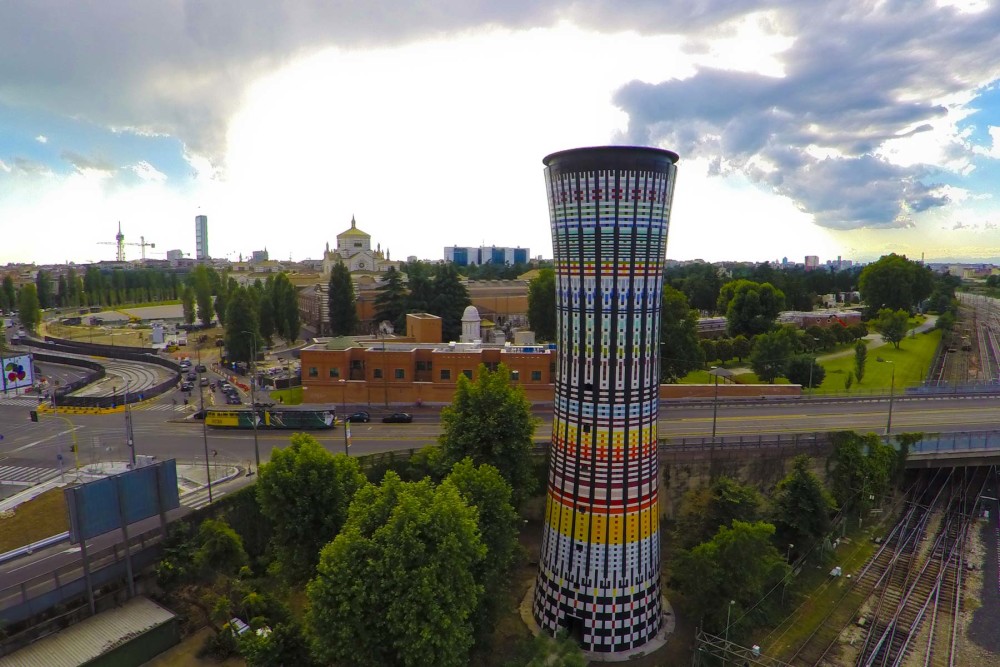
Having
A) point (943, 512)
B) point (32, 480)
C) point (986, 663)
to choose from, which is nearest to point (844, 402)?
point (943, 512)

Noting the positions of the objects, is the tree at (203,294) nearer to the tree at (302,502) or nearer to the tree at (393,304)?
the tree at (393,304)

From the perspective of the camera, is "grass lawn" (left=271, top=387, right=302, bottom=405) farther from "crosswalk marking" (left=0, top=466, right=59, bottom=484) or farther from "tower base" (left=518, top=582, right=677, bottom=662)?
"tower base" (left=518, top=582, right=677, bottom=662)

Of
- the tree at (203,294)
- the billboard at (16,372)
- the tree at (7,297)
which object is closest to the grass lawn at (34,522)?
the billboard at (16,372)

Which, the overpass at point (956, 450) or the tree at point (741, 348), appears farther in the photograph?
the tree at point (741, 348)

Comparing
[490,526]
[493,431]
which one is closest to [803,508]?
[493,431]

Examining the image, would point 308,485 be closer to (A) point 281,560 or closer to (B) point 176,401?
(A) point 281,560

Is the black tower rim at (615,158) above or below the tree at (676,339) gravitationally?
above

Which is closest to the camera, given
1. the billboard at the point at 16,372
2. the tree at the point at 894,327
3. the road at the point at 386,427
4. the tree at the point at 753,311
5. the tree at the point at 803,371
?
the road at the point at 386,427

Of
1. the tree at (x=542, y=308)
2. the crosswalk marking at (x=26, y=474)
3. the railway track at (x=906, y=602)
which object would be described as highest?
the tree at (x=542, y=308)

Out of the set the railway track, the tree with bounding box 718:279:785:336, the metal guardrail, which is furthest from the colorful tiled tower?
the tree with bounding box 718:279:785:336
